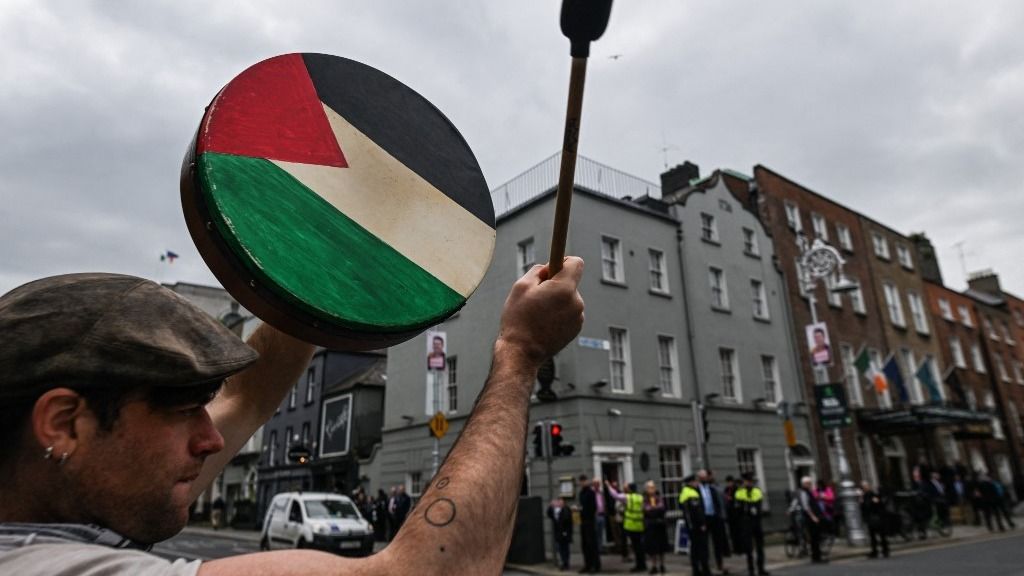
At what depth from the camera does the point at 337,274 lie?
117 cm

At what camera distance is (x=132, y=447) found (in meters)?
0.92

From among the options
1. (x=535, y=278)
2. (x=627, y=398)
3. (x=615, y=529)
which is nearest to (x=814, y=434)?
(x=627, y=398)

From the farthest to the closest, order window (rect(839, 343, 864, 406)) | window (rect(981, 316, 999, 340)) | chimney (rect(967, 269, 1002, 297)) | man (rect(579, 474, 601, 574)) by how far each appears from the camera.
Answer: chimney (rect(967, 269, 1002, 297)) < window (rect(981, 316, 999, 340)) < window (rect(839, 343, 864, 406)) < man (rect(579, 474, 601, 574))

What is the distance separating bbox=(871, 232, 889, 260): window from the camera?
27844mm

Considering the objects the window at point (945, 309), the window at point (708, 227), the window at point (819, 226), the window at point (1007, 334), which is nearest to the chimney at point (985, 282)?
the window at point (1007, 334)

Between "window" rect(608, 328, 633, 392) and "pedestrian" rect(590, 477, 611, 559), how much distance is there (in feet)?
10.1

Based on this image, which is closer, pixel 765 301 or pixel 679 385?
pixel 679 385

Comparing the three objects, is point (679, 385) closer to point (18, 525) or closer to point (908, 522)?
point (908, 522)

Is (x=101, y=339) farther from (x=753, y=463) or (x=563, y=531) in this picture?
(x=753, y=463)

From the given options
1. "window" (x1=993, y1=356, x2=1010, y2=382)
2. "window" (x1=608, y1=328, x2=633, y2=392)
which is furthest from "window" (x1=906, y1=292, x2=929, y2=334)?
"window" (x1=608, y1=328, x2=633, y2=392)

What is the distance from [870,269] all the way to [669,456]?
15096mm

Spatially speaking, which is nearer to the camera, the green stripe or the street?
the green stripe

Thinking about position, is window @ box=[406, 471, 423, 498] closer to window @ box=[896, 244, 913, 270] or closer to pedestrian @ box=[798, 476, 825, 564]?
pedestrian @ box=[798, 476, 825, 564]

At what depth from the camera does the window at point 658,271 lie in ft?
63.9
